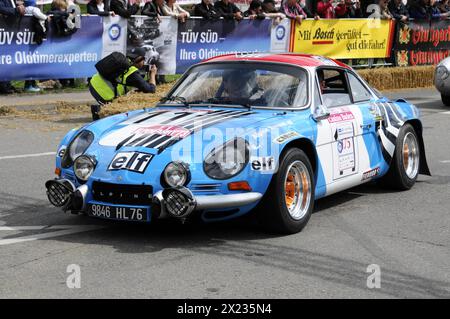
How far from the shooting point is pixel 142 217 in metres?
6.52

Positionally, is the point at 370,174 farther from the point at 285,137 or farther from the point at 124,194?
the point at 124,194

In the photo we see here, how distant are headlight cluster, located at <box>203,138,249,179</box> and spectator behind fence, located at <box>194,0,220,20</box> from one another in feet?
41.4

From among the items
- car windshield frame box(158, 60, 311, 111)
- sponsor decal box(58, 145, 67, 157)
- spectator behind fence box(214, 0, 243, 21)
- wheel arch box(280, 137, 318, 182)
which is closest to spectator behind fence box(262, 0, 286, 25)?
spectator behind fence box(214, 0, 243, 21)

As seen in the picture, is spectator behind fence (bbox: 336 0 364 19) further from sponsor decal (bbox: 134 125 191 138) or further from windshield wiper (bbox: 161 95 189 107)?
sponsor decal (bbox: 134 125 191 138)

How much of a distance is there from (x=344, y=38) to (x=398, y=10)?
8.87 ft

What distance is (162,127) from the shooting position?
7.15 meters

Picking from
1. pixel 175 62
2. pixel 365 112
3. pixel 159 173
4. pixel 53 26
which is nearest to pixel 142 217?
pixel 159 173

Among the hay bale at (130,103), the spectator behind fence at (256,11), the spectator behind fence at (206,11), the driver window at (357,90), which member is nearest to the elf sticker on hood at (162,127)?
the driver window at (357,90)

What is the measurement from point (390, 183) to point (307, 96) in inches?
66.1

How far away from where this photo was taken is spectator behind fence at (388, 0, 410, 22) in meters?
23.6

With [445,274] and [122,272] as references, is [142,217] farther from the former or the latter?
[445,274]

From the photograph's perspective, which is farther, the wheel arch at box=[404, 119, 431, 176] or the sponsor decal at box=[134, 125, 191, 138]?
the wheel arch at box=[404, 119, 431, 176]

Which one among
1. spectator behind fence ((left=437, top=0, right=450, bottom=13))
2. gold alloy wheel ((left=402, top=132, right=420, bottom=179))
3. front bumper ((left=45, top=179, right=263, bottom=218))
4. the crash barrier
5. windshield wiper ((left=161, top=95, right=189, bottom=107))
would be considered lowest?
front bumper ((left=45, top=179, right=263, bottom=218))

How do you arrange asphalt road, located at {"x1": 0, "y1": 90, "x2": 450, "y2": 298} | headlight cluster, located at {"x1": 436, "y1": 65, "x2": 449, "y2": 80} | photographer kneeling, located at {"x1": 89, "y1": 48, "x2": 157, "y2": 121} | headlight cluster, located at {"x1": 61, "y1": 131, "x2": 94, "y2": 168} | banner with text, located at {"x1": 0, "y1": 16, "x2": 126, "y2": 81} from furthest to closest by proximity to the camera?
1. headlight cluster, located at {"x1": 436, "y1": 65, "x2": 449, "y2": 80}
2. banner with text, located at {"x1": 0, "y1": 16, "x2": 126, "y2": 81}
3. photographer kneeling, located at {"x1": 89, "y1": 48, "x2": 157, "y2": 121}
4. headlight cluster, located at {"x1": 61, "y1": 131, "x2": 94, "y2": 168}
5. asphalt road, located at {"x1": 0, "y1": 90, "x2": 450, "y2": 298}
